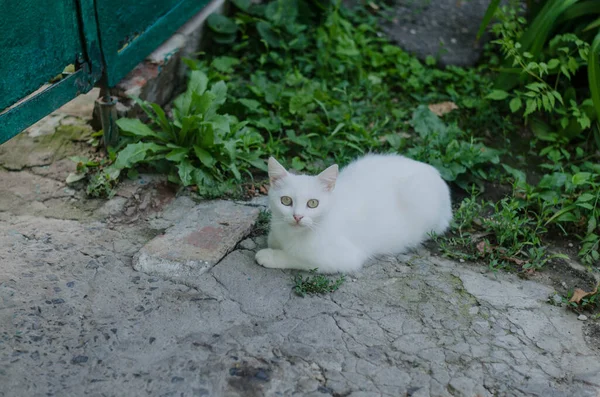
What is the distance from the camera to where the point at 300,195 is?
301cm

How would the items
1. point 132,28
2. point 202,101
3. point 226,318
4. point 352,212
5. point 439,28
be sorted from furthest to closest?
point 439,28 → point 132,28 → point 202,101 → point 352,212 → point 226,318

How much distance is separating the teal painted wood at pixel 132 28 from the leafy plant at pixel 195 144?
1.02 feet

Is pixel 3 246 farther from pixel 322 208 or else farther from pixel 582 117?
pixel 582 117

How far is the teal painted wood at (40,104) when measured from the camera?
10.6 feet

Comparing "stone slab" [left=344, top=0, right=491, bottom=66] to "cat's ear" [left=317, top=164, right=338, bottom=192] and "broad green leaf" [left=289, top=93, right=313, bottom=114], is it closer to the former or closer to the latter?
"broad green leaf" [left=289, top=93, right=313, bottom=114]

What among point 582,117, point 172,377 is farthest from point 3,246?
point 582,117

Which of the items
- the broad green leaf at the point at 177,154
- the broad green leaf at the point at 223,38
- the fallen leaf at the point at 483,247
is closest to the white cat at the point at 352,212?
the fallen leaf at the point at 483,247

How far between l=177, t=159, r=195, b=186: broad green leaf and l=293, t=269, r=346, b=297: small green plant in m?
0.98

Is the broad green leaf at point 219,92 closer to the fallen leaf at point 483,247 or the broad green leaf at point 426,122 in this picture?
the broad green leaf at point 426,122

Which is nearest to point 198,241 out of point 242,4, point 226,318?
point 226,318

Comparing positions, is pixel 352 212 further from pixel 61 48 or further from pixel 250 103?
pixel 61 48

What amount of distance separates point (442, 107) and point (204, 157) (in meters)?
2.06

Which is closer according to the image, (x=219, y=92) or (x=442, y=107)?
(x=219, y=92)

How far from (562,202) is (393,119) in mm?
1394
